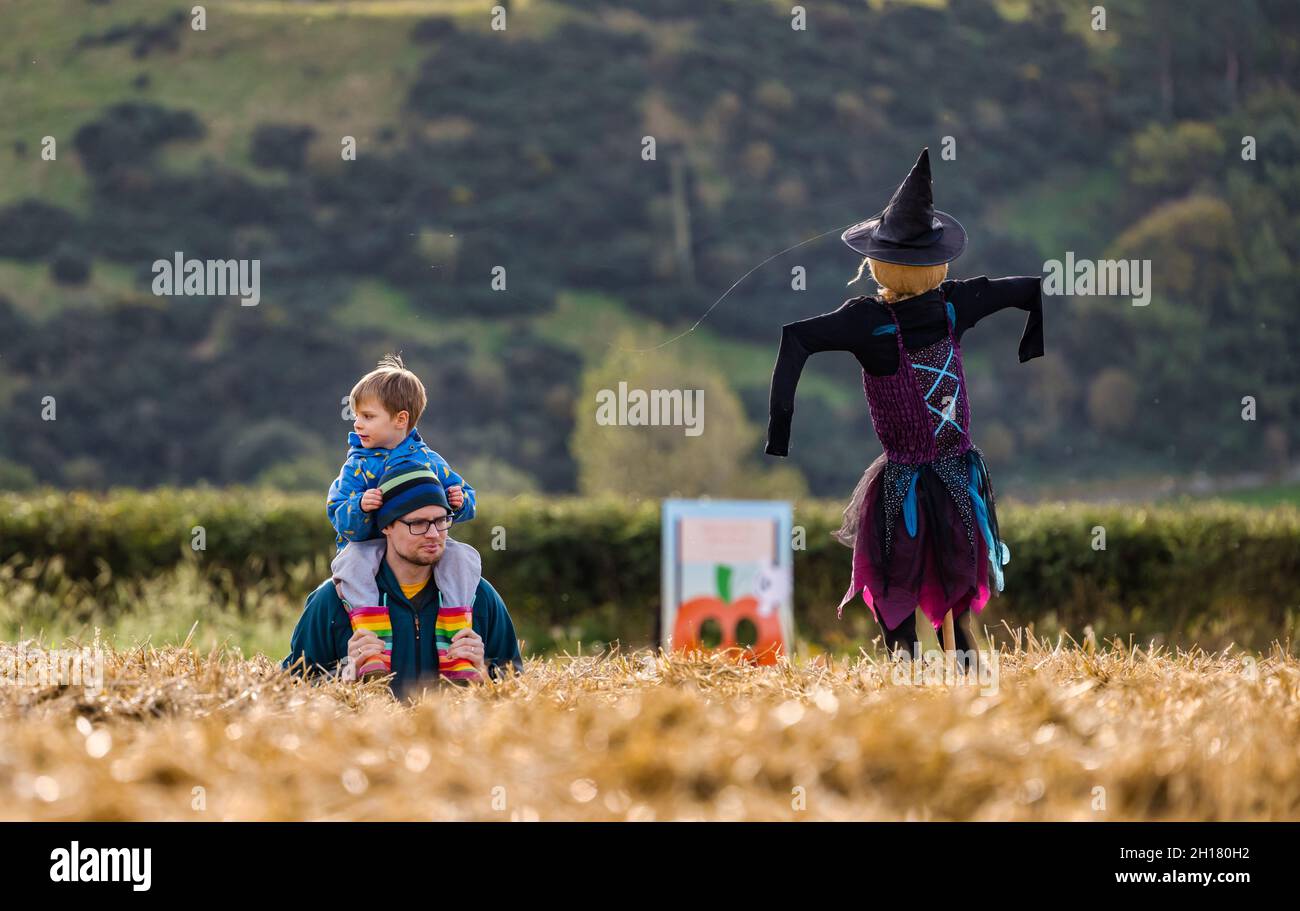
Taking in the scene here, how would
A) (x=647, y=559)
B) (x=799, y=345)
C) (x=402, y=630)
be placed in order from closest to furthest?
(x=402, y=630)
(x=799, y=345)
(x=647, y=559)

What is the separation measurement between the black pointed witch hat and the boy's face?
1417 millimetres

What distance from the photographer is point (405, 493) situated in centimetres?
390

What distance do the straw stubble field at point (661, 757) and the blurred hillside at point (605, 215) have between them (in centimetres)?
2627

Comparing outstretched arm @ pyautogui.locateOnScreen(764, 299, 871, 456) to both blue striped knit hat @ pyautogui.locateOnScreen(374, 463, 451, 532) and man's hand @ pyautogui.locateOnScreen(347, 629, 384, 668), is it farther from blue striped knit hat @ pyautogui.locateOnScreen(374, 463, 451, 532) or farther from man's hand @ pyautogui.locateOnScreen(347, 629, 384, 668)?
man's hand @ pyautogui.locateOnScreen(347, 629, 384, 668)

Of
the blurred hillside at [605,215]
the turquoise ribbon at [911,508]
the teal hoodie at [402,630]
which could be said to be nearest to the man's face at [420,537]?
the teal hoodie at [402,630]

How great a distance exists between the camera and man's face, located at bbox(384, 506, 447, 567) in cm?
384

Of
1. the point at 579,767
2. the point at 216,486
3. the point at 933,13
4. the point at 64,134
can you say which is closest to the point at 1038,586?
the point at 579,767

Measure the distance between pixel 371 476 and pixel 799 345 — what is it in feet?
4.17

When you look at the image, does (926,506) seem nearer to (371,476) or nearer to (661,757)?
(371,476)

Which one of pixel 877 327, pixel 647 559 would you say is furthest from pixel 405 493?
pixel 647 559

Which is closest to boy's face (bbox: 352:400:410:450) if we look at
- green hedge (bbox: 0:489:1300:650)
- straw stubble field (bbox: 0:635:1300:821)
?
straw stubble field (bbox: 0:635:1300:821)

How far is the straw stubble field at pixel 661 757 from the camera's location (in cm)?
217
